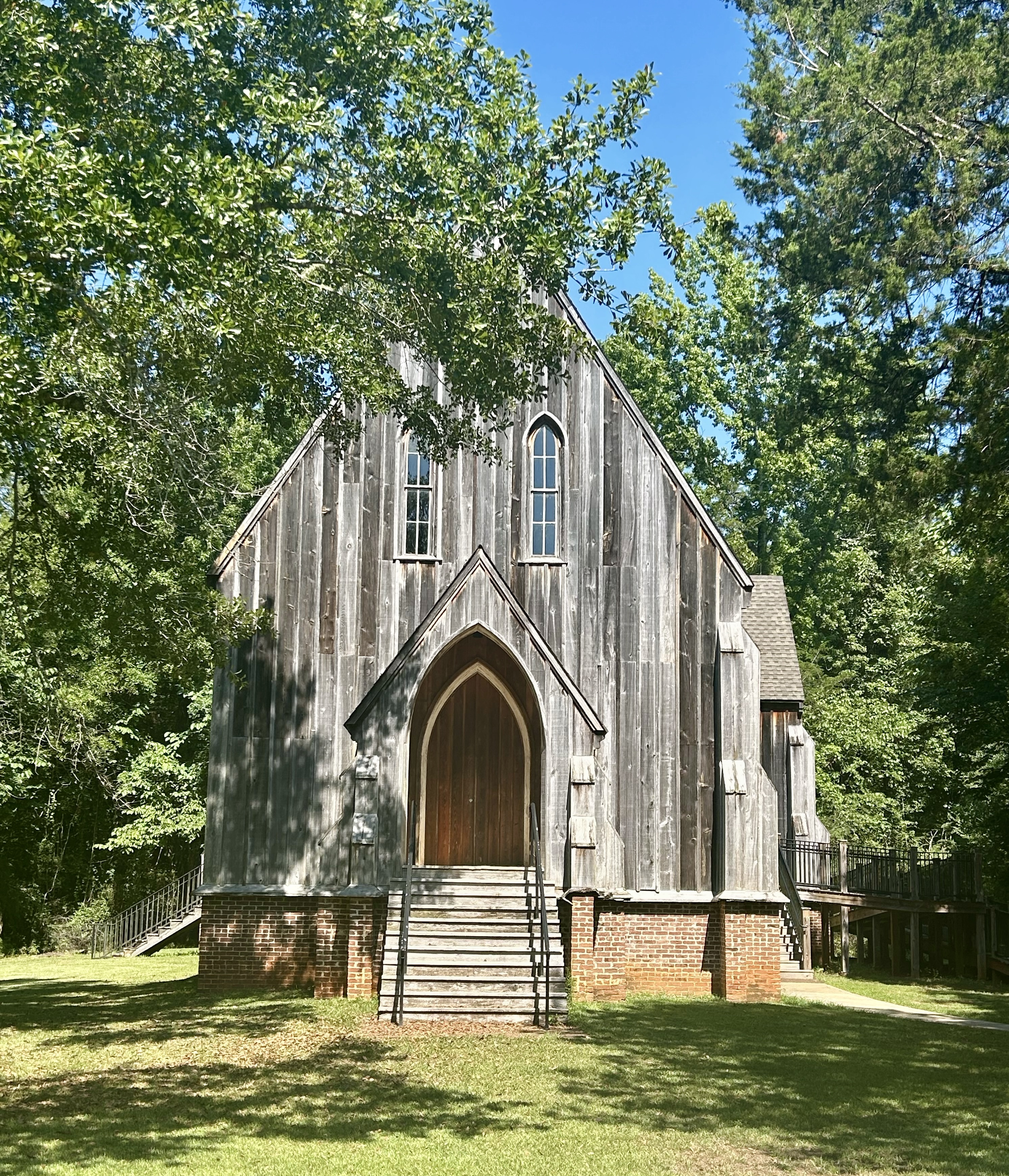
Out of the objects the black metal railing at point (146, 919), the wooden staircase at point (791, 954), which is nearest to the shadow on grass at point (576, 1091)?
the wooden staircase at point (791, 954)

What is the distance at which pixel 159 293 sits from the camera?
12.1 meters

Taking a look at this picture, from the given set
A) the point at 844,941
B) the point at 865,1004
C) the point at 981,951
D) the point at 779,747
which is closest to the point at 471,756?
the point at 865,1004

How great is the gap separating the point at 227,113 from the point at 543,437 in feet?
24.0

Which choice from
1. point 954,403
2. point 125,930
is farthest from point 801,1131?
point 125,930

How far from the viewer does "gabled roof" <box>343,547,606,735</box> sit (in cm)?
1819

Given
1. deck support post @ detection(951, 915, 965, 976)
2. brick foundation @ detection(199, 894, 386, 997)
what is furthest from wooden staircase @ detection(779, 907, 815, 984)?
brick foundation @ detection(199, 894, 386, 997)

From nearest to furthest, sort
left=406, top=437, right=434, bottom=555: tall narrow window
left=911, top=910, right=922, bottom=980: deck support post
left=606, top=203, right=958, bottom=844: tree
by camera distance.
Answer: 1. left=406, top=437, right=434, bottom=555: tall narrow window
2. left=911, top=910, right=922, bottom=980: deck support post
3. left=606, top=203, right=958, bottom=844: tree

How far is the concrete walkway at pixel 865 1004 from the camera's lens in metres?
17.2

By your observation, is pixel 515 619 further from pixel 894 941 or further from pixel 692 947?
pixel 894 941

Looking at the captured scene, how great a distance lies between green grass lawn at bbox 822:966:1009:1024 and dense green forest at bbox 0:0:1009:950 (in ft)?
15.4

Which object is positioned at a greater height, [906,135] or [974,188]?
[906,135]

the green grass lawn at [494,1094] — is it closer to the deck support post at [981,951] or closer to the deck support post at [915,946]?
the deck support post at [915,946]

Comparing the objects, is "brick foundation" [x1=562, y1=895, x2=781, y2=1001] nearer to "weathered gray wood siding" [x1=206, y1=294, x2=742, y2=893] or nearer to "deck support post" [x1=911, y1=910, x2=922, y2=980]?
"weathered gray wood siding" [x1=206, y1=294, x2=742, y2=893]

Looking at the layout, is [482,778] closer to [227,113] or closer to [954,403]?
[954,403]
